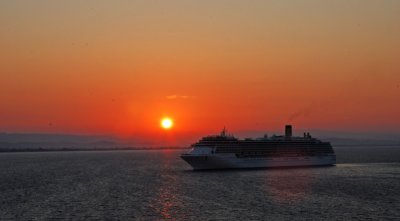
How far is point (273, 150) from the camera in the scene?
162m

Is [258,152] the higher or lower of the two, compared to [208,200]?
higher

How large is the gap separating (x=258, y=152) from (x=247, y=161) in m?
6.16

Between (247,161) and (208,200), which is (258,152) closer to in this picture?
(247,161)

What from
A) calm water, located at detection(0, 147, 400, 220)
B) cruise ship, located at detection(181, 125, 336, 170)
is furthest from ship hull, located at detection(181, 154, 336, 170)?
calm water, located at detection(0, 147, 400, 220)

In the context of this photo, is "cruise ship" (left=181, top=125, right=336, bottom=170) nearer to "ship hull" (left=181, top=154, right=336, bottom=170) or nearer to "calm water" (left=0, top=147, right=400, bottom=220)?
"ship hull" (left=181, top=154, right=336, bottom=170)

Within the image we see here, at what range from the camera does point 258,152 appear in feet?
518

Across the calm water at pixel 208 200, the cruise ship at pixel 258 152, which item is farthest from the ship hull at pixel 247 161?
the calm water at pixel 208 200

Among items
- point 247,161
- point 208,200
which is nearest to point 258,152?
point 247,161

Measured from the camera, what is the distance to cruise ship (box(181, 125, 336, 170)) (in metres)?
144

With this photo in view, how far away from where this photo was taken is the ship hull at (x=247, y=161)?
143 m

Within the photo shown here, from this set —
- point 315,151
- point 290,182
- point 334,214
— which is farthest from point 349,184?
point 315,151

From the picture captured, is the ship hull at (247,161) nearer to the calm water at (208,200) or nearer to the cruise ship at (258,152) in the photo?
the cruise ship at (258,152)

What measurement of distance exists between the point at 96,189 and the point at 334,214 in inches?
1928

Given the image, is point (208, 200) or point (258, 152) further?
point (258, 152)
